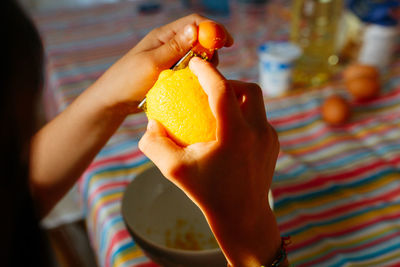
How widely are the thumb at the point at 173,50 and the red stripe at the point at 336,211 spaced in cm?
31

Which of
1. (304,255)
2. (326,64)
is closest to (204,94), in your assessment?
(304,255)

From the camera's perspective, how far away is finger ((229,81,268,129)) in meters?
0.40

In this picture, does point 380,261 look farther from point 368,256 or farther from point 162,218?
point 162,218

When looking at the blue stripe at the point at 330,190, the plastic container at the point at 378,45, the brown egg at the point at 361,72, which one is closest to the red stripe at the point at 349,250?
the blue stripe at the point at 330,190

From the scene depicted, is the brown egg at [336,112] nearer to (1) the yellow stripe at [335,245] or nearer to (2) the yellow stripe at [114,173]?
(1) the yellow stripe at [335,245]

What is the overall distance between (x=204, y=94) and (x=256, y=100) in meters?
0.06

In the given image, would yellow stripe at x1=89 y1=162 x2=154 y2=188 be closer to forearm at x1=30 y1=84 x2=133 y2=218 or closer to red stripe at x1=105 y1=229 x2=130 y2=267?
forearm at x1=30 y1=84 x2=133 y2=218

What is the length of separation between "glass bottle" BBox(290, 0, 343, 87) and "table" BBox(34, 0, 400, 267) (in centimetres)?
10

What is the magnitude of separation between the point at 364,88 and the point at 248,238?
0.61 m

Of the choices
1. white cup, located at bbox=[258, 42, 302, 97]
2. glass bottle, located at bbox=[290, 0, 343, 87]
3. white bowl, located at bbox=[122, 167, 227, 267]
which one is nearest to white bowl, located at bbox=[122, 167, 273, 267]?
white bowl, located at bbox=[122, 167, 227, 267]

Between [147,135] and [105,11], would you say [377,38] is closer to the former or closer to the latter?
[147,135]

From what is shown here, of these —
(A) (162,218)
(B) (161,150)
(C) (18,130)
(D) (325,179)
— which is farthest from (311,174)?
(C) (18,130)

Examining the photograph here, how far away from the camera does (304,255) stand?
21.0 inches

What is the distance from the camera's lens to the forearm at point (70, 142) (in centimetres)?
61
